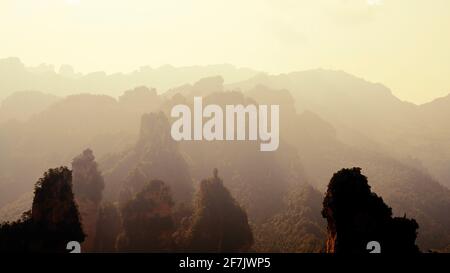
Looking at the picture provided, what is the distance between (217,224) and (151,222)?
852cm

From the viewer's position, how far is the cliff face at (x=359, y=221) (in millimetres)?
29188

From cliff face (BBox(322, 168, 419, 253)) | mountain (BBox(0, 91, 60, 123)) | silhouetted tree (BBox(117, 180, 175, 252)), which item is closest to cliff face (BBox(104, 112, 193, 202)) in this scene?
silhouetted tree (BBox(117, 180, 175, 252))

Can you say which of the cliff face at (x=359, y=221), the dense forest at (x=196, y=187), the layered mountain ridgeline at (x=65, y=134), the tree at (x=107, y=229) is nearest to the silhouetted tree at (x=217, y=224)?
the dense forest at (x=196, y=187)

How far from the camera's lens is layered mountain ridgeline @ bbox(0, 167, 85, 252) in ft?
103

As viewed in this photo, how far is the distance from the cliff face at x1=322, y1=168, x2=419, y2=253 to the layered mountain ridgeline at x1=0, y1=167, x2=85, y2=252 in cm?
1981

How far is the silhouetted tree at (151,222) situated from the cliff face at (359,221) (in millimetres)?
24837

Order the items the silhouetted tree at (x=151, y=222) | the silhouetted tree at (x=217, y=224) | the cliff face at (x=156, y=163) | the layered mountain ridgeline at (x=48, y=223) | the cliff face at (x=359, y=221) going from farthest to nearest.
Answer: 1. the cliff face at (x=156, y=163)
2. the silhouetted tree at (x=217, y=224)
3. the silhouetted tree at (x=151, y=222)
4. the layered mountain ridgeline at (x=48, y=223)
5. the cliff face at (x=359, y=221)

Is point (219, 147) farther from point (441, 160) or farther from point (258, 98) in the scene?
point (441, 160)

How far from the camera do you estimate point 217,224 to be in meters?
55.1

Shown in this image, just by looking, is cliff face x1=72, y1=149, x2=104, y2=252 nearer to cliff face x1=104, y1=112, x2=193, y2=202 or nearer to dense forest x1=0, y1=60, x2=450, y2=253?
dense forest x1=0, y1=60, x2=450, y2=253

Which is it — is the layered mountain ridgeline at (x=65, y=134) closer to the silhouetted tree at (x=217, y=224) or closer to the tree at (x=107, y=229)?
the tree at (x=107, y=229)

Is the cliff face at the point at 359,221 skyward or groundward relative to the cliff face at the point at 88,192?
groundward
